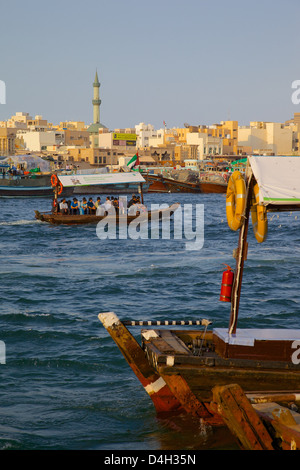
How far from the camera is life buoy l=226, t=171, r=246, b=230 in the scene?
8375 millimetres

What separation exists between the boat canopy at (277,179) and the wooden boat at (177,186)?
67.3 metres

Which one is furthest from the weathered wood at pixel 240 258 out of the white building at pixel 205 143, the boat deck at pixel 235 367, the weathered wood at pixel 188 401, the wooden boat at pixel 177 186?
the white building at pixel 205 143

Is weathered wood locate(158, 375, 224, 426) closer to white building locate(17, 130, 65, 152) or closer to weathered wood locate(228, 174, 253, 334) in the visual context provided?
weathered wood locate(228, 174, 253, 334)

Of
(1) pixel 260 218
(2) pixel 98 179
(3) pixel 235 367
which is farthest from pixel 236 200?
(2) pixel 98 179

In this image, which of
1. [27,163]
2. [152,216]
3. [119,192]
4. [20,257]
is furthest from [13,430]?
[27,163]

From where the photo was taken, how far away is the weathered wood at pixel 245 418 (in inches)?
270

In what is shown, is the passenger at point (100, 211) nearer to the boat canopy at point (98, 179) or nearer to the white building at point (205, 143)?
the boat canopy at point (98, 179)

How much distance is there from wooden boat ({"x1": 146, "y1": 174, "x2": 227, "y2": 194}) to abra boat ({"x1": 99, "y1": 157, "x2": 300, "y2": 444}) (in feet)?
220

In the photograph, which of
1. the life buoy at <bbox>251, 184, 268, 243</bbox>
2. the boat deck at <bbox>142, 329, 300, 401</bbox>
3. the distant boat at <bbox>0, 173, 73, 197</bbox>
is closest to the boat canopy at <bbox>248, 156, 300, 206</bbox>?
the life buoy at <bbox>251, 184, 268, 243</bbox>

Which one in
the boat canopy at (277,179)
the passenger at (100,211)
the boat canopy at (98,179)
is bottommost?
the passenger at (100,211)

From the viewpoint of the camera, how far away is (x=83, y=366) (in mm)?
11281
